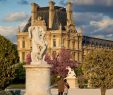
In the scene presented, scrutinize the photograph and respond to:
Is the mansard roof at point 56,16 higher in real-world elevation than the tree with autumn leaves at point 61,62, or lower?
higher

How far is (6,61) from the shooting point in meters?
26.5

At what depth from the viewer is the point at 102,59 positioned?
31125 millimetres

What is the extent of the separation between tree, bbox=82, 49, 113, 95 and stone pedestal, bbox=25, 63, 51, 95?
275 inches

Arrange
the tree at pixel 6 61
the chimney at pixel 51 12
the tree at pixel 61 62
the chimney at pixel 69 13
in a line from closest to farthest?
the tree at pixel 6 61
the tree at pixel 61 62
the chimney at pixel 51 12
the chimney at pixel 69 13

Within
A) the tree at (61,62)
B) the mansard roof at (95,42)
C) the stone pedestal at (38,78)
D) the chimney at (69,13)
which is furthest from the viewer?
the mansard roof at (95,42)

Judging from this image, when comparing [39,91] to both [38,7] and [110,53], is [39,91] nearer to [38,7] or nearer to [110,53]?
[110,53]

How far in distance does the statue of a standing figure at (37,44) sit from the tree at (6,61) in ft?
7.90

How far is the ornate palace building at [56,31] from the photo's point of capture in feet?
373

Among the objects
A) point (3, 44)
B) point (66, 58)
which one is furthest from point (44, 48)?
point (66, 58)

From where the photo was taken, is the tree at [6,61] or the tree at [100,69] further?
the tree at [100,69]

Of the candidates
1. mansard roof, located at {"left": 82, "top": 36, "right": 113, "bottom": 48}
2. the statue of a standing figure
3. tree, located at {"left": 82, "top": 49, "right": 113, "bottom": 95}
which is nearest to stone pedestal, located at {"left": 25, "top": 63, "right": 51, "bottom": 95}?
the statue of a standing figure

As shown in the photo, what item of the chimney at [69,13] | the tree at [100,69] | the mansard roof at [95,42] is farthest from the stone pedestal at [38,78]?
the mansard roof at [95,42]

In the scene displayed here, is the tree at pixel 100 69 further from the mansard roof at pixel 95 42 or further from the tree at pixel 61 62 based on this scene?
the mansard roof at pixel 95 42

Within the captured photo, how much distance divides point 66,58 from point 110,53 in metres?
68.7
